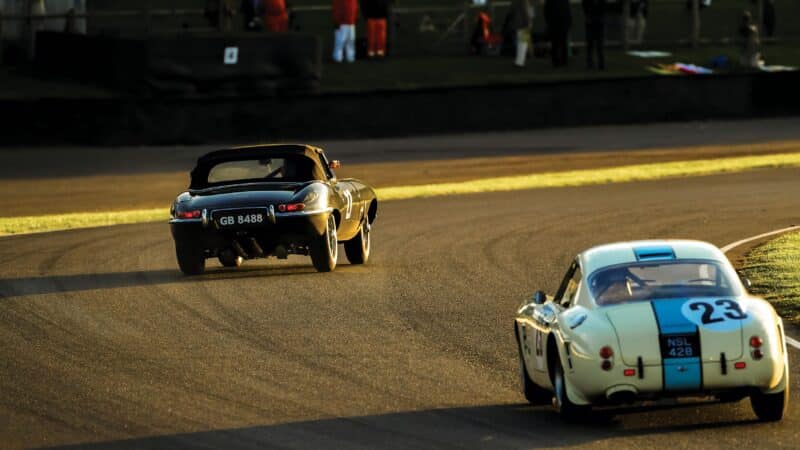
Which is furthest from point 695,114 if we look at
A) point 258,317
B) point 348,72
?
point 258,317

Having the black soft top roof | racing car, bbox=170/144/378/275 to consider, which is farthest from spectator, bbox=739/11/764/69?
the black soft top roof

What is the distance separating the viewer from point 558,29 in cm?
3916

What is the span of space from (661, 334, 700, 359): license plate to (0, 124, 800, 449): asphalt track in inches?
17.9

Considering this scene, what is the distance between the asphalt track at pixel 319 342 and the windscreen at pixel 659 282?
0.74m

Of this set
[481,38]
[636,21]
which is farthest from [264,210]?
[636,21]

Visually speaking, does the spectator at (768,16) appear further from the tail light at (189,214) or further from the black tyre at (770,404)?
the black tyre at (770,404)

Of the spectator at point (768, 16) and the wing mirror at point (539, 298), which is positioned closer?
the wing mirror at point (539, 298)

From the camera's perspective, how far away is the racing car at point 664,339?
9625mm

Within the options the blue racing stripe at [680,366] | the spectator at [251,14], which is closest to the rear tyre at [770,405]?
the blue racing stripe at [680,366]

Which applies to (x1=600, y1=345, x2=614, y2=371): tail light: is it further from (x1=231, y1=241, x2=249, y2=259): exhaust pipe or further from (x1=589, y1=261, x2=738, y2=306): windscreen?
(x1=231, y1=241, x2=249, y2=259): exhaust pipe

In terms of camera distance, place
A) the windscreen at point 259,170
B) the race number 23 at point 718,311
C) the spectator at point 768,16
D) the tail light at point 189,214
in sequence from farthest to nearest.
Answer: the spectator at point 768,16, the windscreen at point 259,170, the tail light at point 189,214, the race number 23 at point 718,311

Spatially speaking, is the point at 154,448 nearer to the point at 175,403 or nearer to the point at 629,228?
the point at 175,403

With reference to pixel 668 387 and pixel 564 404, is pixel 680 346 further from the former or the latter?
pixel 564 404

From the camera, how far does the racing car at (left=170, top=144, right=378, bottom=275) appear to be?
59.5 feet
